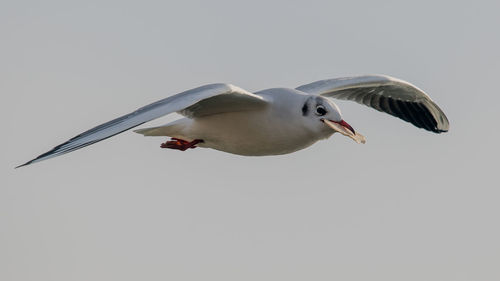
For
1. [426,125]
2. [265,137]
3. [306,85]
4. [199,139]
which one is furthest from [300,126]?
[426,125]

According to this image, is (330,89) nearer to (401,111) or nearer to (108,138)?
(401,111)

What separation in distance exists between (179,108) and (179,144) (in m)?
2.71

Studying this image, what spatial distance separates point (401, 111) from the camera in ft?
57.7

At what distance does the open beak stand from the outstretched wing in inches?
33.7

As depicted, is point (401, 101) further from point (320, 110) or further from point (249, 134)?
point (249, 134)

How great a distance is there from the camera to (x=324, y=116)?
13664mm

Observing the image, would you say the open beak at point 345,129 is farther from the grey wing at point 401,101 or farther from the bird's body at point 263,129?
the grey wing at point 401,101

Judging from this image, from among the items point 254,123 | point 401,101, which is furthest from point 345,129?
point 401,101

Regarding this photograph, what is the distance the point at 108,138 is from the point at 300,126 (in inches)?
123

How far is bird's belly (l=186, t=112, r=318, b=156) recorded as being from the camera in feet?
45.1

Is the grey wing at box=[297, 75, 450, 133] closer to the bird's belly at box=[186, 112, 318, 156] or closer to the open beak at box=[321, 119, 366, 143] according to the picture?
the bird's belly at box=[186, 112, 318, 156]

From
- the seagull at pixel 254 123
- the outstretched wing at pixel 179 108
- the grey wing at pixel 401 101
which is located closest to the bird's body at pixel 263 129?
the seagull at pixel 254 123

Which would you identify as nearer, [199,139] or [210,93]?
[210,93]

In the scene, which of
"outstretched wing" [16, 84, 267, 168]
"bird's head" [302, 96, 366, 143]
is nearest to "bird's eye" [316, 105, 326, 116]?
"bird's head" [302, 96, 366, 143]
